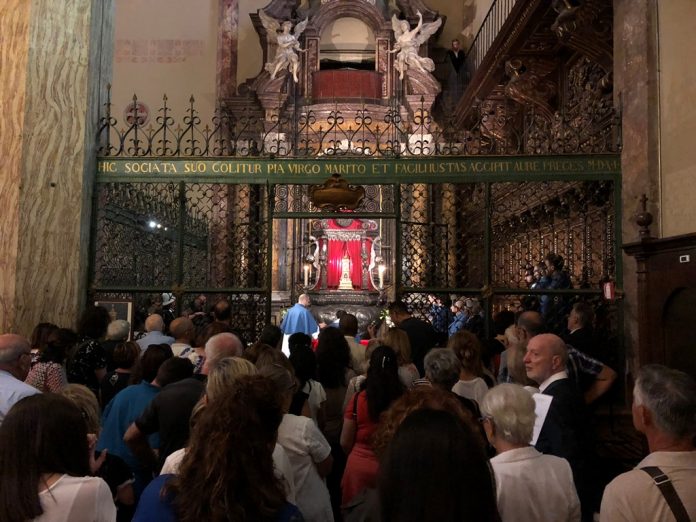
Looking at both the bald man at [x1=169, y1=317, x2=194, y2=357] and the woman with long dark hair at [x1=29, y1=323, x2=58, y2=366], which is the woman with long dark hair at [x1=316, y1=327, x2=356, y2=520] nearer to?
the bald man at [x1=169, y1=317, x2=194, y2=357]

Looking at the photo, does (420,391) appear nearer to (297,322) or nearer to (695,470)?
(695,470)

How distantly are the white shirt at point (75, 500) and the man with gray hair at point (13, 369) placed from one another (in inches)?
64.8

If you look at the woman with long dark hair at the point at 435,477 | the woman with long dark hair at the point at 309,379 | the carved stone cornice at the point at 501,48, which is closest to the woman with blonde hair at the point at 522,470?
the woman with long dark hair at the point at 435,477

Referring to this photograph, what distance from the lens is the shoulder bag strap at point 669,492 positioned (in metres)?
2.11

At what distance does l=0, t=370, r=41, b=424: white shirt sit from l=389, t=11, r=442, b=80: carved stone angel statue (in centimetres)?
1524

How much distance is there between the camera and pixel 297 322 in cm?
930

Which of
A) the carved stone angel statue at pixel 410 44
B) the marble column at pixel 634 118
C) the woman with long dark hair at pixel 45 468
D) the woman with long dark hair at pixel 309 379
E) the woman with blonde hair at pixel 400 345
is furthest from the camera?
the carved stone angel statue at pixel 410 44

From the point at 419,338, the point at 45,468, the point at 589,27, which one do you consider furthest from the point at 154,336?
the point at 589,27

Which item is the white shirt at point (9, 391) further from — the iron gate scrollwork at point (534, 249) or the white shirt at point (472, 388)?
the iron gate scrollwork at point (534, 249)

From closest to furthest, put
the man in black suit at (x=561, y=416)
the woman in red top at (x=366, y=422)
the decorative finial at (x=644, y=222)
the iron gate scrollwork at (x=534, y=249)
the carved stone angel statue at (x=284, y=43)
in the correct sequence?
the woman in red top at (x=366, y=422)
the man in black suit at (x=561, y=416)
the decorative finial at (x=644, y=222)
the iron gate scrollwork at (x=534, y=249)
the carved stone angel statue at (x=284, y=43)

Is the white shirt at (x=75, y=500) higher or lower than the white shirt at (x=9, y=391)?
lower

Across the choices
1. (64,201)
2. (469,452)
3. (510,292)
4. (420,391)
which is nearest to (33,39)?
(64,201)

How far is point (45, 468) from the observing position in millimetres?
2061

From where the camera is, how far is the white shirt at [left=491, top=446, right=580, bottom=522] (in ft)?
8.08
